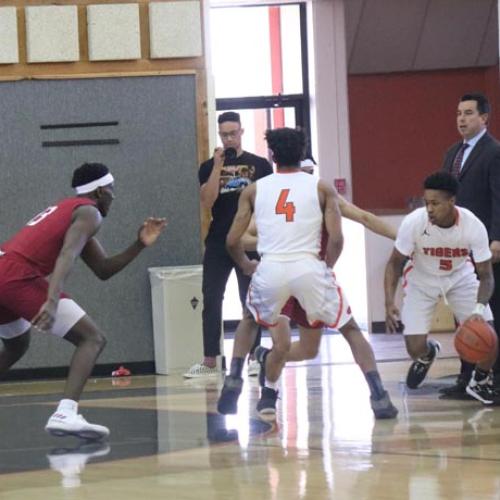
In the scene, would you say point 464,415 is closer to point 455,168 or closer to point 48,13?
point 455,168

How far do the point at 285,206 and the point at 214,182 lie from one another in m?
2.71

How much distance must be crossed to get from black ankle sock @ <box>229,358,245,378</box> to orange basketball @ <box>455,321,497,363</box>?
1.16m

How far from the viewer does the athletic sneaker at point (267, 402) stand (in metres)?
7.40

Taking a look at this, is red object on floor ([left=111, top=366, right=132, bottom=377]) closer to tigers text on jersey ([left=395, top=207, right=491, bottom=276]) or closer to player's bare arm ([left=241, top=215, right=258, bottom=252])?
player's bare arm ([left=241, top=215, right=258, bottom=252])

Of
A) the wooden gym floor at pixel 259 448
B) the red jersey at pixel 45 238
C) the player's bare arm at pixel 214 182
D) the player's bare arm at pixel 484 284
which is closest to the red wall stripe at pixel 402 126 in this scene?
the player's bare arm at pixel 214 182

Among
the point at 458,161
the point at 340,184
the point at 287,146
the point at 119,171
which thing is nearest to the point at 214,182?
the point at 119,171

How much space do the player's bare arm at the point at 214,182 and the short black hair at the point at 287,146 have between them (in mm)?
2506

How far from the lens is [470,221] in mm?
7746

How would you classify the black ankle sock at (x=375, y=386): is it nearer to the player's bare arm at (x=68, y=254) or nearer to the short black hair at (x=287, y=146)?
the short black hair at (x=287, y=146)

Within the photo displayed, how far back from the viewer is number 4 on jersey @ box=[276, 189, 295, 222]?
7156 mm

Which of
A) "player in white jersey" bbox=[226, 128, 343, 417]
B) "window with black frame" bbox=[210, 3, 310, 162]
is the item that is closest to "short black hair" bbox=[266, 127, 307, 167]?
"player in white jersey" bbox=[226, 128, 343, 417]

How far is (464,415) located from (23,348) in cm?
226

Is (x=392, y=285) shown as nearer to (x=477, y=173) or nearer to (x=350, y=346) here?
(x=350, y=346)

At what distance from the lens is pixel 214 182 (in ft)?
32.3
